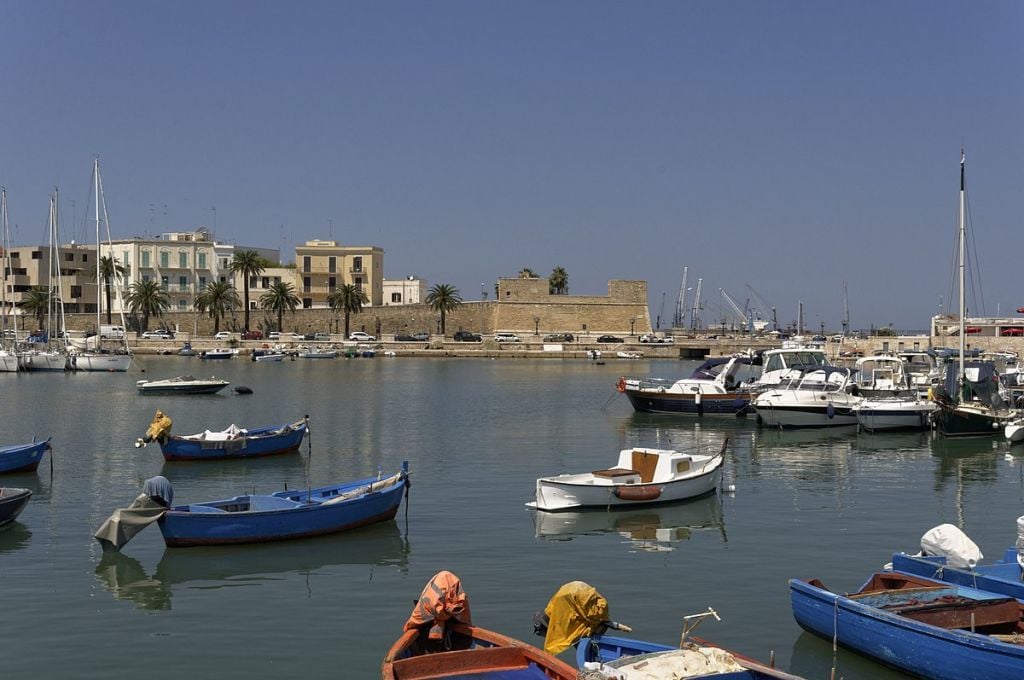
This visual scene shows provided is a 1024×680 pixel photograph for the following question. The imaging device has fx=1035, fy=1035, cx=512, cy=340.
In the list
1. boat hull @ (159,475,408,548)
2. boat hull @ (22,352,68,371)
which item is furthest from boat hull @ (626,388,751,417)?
boat hull @ (22,352,68,371)

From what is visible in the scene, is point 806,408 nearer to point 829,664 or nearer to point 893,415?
point 893,415

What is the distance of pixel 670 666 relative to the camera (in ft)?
32.8

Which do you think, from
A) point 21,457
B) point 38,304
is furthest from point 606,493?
point 38,304

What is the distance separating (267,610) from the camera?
571 inches

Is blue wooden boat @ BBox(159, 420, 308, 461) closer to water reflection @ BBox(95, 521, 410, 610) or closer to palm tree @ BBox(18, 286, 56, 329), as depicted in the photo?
water reflection @ BBox(95, 521, 410, 610)

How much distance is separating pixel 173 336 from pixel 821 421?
74525 millimetres

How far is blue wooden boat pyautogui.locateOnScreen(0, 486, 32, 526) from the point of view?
18.8 meters

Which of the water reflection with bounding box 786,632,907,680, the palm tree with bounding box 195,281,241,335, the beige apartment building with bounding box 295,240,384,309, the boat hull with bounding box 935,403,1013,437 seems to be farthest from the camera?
the beige apartment building with bounding box 295,240,384,309

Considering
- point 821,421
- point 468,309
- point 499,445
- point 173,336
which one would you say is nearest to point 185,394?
point 499,445

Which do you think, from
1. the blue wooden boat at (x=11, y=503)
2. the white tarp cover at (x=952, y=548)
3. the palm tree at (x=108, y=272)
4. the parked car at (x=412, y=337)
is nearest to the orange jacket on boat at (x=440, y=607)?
the white tarp cover at (x=952, y=548)

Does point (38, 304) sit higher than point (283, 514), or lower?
higher

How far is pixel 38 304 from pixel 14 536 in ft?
282

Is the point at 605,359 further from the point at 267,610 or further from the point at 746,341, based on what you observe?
the point at 267,610

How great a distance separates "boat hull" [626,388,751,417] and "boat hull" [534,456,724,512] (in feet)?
64.5
